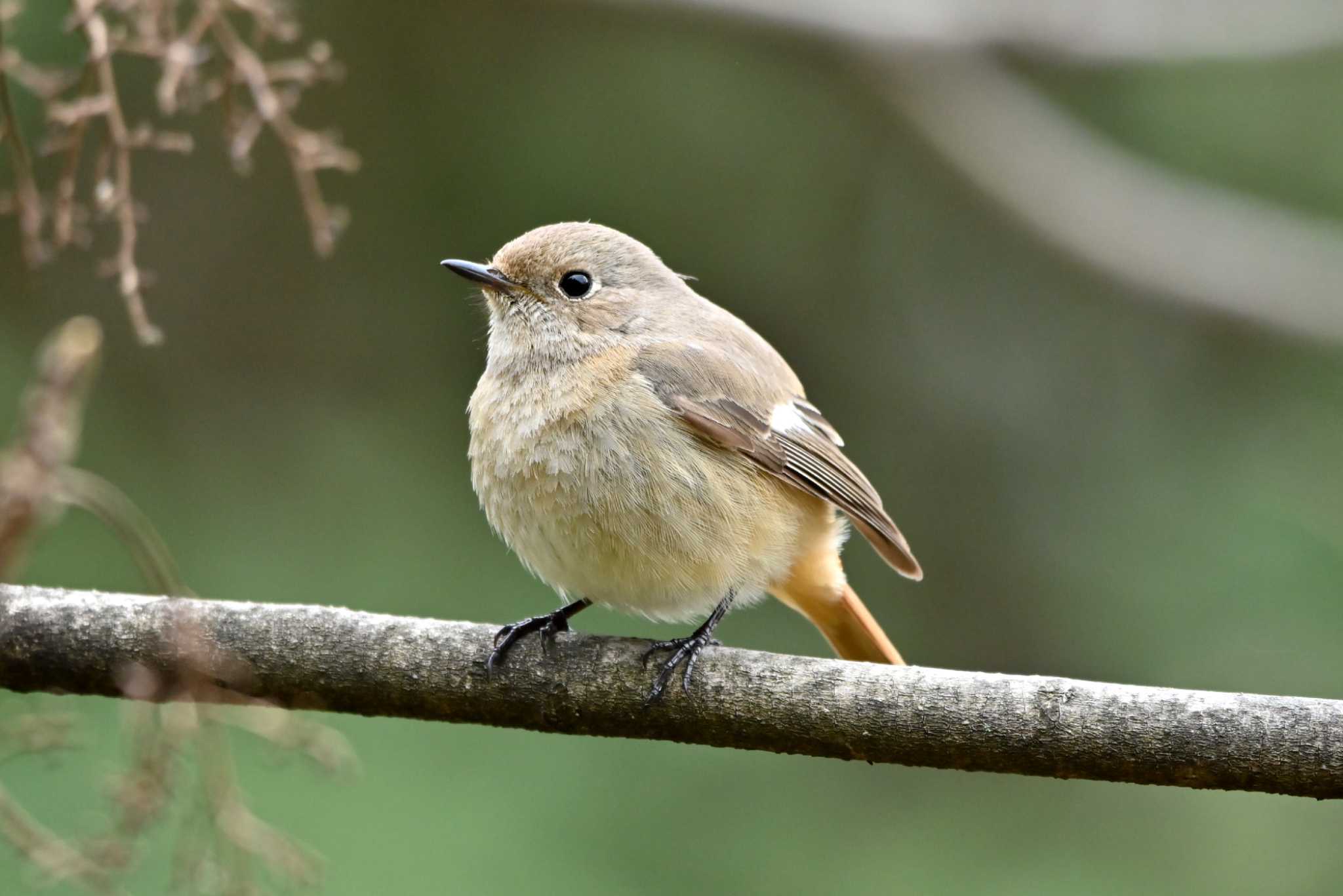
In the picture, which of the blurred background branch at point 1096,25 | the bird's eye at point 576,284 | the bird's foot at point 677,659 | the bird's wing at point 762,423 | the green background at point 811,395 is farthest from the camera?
the blurred background branch at point 1096,25

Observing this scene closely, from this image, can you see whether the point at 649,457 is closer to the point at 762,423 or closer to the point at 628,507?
the point at 628,507

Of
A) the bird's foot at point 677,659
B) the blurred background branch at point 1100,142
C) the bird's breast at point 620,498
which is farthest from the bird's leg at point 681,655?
the blurred background branch at point 1100,142

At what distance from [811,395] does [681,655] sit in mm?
3403

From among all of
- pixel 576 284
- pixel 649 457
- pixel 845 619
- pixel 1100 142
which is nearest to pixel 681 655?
pixel 649 457

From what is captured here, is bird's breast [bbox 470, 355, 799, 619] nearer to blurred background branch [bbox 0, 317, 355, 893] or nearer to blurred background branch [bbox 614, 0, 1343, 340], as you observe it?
blurred background branch [bbox 0, 317, 355, 893]

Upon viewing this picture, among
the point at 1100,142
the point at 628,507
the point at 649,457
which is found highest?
the point at 1100,142

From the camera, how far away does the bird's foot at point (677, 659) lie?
10.6 ft

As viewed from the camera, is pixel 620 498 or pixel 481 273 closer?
pixel 620 498

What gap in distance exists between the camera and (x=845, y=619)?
4258mm

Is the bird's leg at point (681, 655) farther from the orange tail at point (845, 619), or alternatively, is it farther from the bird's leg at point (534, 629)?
the orange tail at point (845, 619)

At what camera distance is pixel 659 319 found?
4.22m

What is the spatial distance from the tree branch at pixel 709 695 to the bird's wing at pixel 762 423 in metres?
0.70

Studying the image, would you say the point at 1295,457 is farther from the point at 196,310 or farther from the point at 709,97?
the point at 196,310

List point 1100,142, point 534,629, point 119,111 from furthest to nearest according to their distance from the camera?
point 1100,142 < point 534,629 < point 119,111
